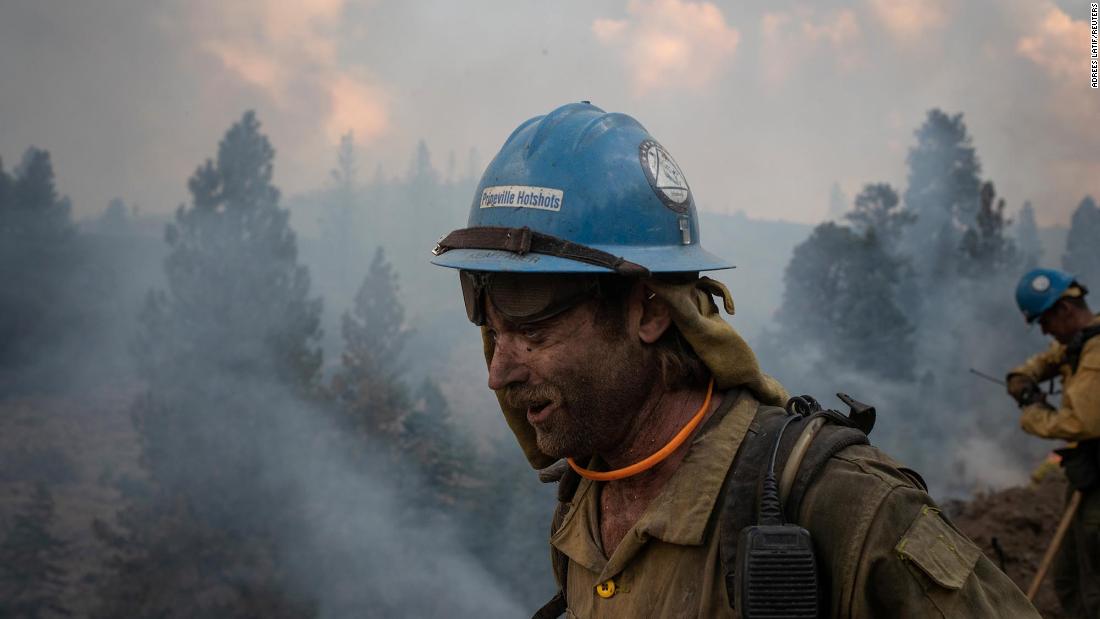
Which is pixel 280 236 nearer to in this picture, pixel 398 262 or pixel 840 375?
pixel 840 375

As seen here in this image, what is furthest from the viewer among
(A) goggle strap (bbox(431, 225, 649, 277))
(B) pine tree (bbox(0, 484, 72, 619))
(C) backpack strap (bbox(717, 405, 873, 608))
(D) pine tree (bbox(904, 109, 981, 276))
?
(D) pine tree (bbox(904, 109, 981, 276))

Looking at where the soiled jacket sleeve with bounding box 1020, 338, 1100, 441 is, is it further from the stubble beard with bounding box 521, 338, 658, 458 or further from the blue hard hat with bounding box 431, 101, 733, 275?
the stubble beard with bounding box 521, 338, 658, 458

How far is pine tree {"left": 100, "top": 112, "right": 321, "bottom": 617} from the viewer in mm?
25625

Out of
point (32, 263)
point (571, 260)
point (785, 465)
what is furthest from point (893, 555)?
point (32, 263)

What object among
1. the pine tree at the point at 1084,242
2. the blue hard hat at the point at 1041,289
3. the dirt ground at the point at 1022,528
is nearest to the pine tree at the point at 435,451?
the dirt ground at the point at 1022,528

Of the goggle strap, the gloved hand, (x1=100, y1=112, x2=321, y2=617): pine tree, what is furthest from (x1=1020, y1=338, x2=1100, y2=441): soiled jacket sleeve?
(x1=100, y1=112, x2=321, y2=617): pine tree

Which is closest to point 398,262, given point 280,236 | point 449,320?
point 449,320

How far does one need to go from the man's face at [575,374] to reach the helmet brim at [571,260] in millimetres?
134

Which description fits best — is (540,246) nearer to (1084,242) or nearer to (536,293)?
(536,293)

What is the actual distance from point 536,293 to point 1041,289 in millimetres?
5949

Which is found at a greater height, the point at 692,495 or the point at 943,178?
the point at 943,178

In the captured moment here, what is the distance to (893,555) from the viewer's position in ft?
5.58

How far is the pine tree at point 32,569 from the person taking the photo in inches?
944

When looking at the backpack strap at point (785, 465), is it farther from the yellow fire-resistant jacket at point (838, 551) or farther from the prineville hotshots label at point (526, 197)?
the prineville hotshots label at point (526, 197)
